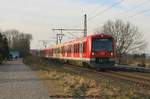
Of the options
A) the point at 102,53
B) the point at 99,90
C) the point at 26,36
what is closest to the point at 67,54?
the point at 102,53

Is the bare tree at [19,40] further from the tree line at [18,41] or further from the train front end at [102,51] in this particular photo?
the train front end at [102,51]

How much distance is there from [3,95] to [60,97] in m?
2.15

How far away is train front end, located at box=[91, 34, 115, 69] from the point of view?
115ft

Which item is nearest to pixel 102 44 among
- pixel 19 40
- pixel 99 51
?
Result: pixel 99 51

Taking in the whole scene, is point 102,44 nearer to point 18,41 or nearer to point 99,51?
point 99,51

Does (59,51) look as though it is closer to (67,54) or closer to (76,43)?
(67,54)

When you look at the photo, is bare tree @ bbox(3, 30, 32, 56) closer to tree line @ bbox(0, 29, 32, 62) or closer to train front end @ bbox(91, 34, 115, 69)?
tree line @ bbox(0, 29, 32, 62)

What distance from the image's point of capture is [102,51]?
3559 centimetres

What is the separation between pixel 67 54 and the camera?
168 feet

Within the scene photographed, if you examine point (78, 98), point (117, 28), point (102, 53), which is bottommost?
point (78, 98)

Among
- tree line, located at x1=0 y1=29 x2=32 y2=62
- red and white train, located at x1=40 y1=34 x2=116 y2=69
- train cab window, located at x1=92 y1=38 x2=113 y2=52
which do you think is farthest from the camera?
tree line, located at x1=0 y1=29 x2=32 y2=62

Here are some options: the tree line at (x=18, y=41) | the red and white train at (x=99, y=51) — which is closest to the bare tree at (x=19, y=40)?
the tree line at (x=18, y=41)

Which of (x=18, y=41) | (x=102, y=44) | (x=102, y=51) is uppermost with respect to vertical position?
(x=18, y=41)

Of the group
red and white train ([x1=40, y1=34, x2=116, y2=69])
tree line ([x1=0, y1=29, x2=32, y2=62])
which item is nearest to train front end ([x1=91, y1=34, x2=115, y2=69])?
red and white train ([x1=40, y1=34, x2=116, y2=69])
